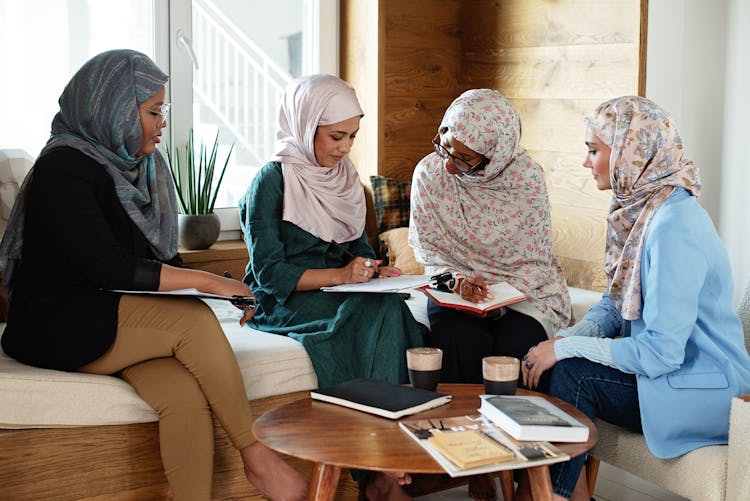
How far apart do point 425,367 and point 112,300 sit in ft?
2.73

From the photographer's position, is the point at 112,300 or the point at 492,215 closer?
the point at 112,300

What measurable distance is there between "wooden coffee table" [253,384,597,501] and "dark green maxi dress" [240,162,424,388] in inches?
25.2

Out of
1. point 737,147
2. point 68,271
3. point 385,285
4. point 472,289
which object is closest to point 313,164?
point 385,285

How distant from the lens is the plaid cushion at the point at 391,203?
3.56 meters

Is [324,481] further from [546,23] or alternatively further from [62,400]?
[546,23]

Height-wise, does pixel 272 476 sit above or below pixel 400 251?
below

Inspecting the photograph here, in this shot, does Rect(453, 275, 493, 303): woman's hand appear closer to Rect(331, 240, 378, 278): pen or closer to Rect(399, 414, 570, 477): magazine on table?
Rect(331, 240, 378, 278): pen

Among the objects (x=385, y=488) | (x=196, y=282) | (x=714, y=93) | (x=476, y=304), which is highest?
(x=714, y=93)

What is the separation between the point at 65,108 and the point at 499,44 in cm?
219

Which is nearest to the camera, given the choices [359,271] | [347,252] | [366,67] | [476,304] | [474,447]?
[474,447]

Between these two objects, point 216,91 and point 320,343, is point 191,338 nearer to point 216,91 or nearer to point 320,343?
point 320,343

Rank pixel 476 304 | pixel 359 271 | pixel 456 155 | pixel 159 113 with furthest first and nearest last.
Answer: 1. pixel 456 155
2. pixel 359 271
3. pixel 476 304
4. pixel 159 113

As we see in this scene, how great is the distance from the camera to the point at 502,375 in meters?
1.96

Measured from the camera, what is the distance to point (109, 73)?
2.27 m
